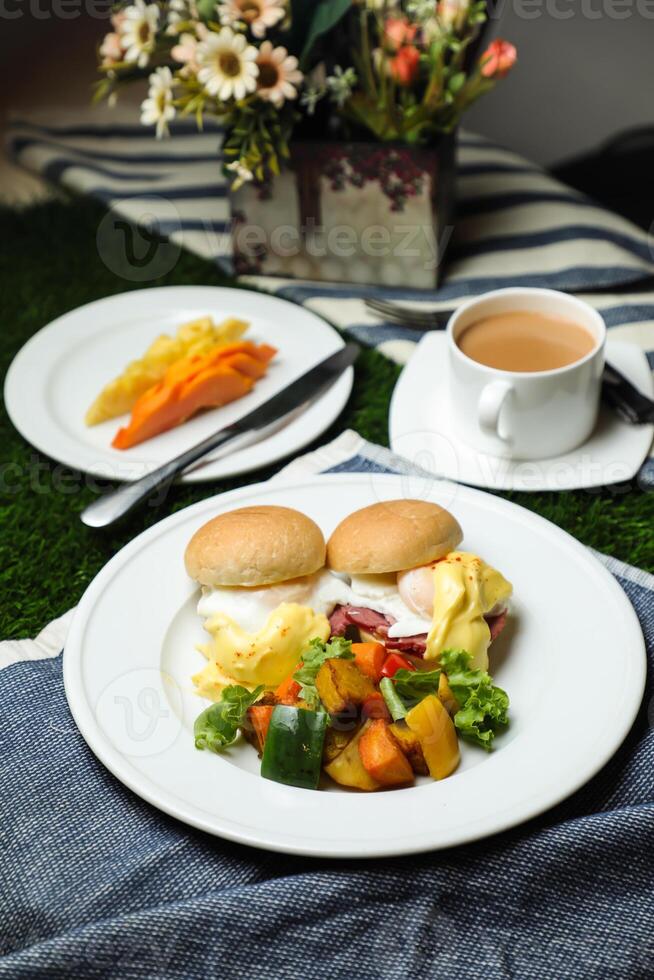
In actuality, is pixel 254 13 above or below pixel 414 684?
above

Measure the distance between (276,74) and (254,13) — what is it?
97 millimetres

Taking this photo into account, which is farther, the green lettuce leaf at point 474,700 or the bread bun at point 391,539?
the bread bun at point 391,539

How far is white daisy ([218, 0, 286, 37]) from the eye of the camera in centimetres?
162

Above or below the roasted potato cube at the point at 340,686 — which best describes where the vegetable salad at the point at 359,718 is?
below

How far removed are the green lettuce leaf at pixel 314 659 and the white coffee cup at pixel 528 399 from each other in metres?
0.50

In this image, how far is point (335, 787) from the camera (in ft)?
3.42

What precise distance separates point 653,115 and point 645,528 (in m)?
2.06

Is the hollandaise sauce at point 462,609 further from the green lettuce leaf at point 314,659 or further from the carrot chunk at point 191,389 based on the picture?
the carrot chunk at point 191,389

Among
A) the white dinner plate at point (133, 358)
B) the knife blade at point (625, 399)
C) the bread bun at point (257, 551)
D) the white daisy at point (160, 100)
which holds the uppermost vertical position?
the white daisy at point (160, 100)

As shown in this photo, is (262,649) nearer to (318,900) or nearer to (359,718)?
(359,718)

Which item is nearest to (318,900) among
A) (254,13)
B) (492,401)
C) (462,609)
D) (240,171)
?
(462,609)

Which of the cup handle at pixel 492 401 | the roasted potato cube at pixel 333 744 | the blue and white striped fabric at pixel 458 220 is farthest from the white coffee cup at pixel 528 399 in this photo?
the roasted potato cube at pixel 333 744

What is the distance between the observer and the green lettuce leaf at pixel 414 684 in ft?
3.38

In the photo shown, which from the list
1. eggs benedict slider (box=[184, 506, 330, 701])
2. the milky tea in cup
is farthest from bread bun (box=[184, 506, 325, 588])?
the milky tea in cup
